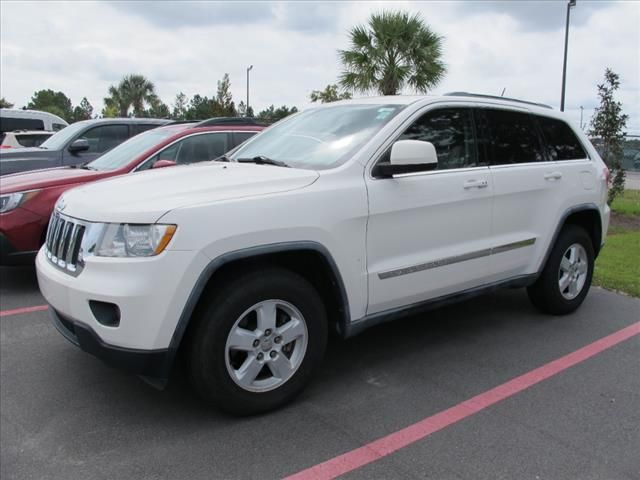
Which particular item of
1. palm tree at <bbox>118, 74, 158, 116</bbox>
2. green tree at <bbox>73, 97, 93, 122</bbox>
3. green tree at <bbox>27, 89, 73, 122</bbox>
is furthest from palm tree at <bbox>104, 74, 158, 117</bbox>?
green tree at <bbox>27, 89, 73, 122</bbox>

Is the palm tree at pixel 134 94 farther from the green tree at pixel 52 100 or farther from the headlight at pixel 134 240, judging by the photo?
the headlight at pixel 134 240

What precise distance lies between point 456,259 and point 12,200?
4129 millimetres

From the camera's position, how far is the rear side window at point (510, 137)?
4.25 metres

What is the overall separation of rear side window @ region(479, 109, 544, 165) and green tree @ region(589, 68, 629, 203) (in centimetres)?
775

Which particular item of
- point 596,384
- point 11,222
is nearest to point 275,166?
point 596,384

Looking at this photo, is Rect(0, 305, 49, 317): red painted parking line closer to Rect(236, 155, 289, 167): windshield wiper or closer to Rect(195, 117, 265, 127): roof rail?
Rect(236, 155, 289, 167): windshield wiper

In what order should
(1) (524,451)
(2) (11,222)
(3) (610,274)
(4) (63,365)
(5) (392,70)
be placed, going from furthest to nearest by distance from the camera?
(5) (392,70), (3) (610,274), (2) (11,222), (4) (63,365), (1) (524,451)

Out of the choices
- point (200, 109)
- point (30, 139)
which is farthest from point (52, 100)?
point (30, 139)

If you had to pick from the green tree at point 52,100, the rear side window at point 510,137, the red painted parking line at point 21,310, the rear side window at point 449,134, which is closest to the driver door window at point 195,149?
the red painted parking line at point 21,310

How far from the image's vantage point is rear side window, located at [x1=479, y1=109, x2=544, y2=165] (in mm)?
4250

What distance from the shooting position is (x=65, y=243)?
3154 mm

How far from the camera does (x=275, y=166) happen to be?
3.63 metres

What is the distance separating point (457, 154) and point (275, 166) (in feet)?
4.32

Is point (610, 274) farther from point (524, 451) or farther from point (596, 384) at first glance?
point (524, 451)
